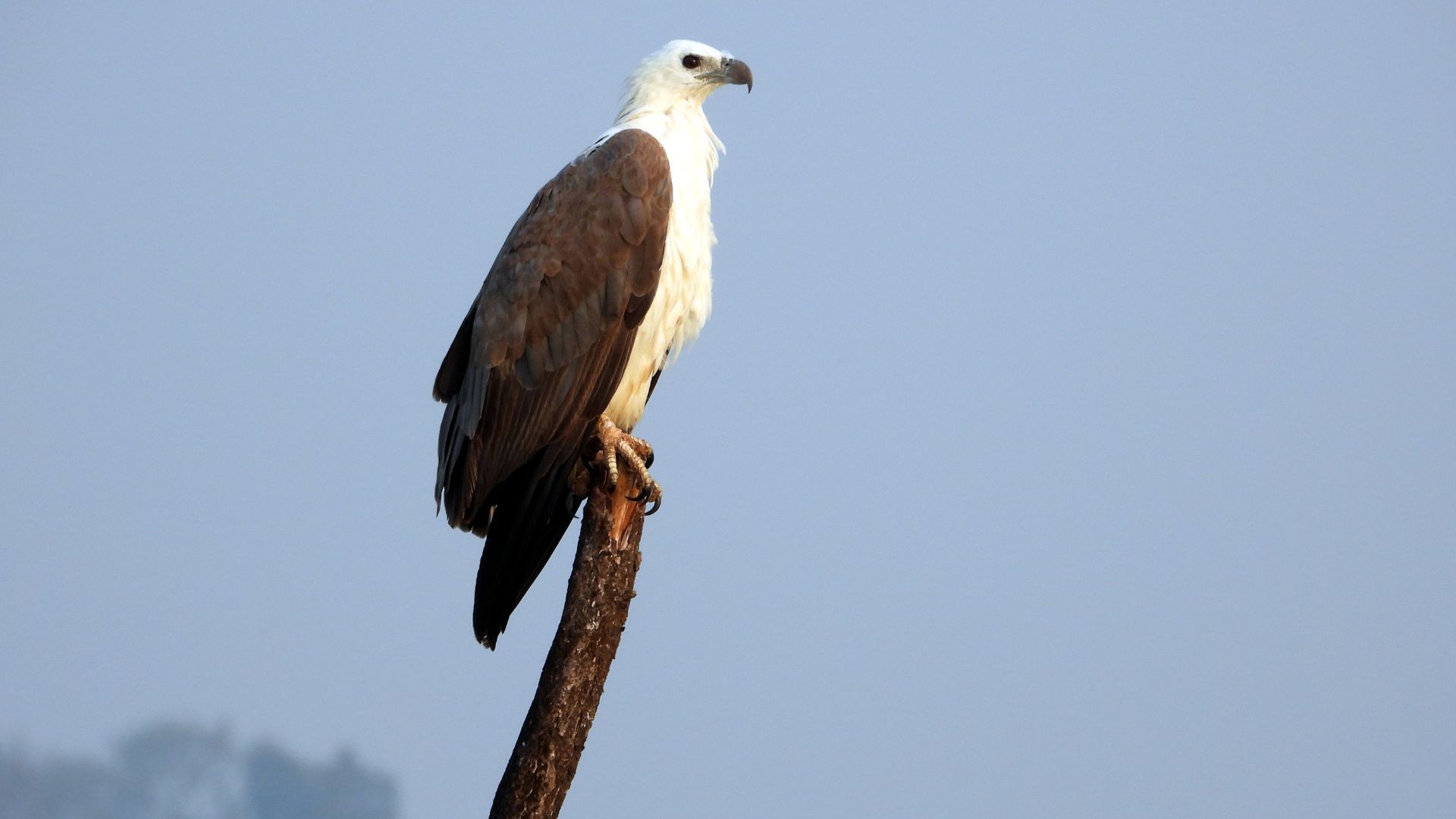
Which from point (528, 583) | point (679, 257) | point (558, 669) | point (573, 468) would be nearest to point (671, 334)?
point (679, 257)

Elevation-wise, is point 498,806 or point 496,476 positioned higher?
point 496,476

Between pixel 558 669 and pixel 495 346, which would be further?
pixel 495 346

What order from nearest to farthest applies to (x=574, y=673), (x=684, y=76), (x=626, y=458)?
(x=574, y=673)
(x=626, y=458)
(x=684, y=76)

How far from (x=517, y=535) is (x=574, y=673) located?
2.91 feet

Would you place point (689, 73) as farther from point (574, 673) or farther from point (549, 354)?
point (574, 673)

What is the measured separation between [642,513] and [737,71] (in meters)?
2.13

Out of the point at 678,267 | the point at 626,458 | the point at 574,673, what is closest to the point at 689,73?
the point at 678,267

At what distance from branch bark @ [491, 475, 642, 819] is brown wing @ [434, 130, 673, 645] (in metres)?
0.55

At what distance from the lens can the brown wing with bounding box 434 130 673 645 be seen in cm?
548

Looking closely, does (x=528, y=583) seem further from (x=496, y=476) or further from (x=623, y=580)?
(x=623, y=580)

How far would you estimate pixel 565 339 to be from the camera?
552 cm

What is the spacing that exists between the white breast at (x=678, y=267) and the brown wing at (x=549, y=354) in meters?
0.10

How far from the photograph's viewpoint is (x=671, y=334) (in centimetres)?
576

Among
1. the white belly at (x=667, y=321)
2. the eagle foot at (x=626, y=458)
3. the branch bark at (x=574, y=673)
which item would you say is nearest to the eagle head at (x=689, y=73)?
the white belly at (x=667, y=321)
